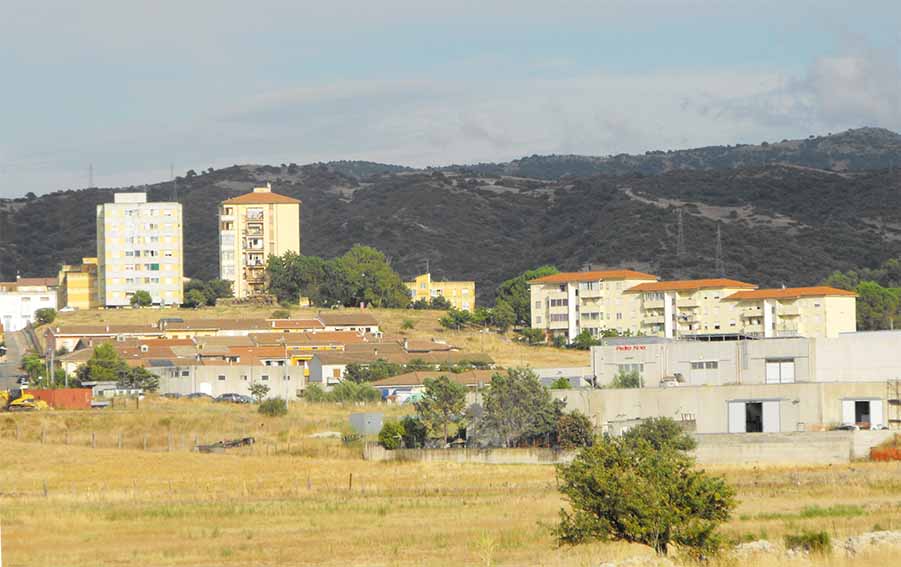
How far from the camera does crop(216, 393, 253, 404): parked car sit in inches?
3970

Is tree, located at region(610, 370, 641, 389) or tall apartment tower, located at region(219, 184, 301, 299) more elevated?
tall apartment tower, located at region(219, 184, 301, 299)

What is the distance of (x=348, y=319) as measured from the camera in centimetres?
13862

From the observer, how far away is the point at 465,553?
4088cm

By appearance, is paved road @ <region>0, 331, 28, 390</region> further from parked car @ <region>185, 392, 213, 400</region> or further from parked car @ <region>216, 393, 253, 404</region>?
parked car @ <region>216, 393, 253, 404</region>

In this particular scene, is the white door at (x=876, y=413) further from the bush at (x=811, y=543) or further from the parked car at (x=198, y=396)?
the parked car at (x=198, y=396)

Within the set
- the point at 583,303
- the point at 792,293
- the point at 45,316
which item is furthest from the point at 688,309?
the point at 45,316

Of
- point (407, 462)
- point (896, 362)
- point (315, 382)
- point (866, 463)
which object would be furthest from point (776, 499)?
point (315, 382)

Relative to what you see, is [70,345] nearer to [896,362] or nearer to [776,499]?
[896,362]

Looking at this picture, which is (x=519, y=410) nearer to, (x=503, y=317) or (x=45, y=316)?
(x=503, y=317)

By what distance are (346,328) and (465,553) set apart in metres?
96.5

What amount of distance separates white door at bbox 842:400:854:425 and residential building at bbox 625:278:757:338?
68492mm

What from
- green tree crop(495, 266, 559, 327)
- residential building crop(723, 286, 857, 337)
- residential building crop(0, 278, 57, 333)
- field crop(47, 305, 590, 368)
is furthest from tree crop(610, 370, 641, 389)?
residential building crop(0, 278, 57, 333)

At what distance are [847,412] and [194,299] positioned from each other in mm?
87385

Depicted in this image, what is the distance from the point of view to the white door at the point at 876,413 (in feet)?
236
